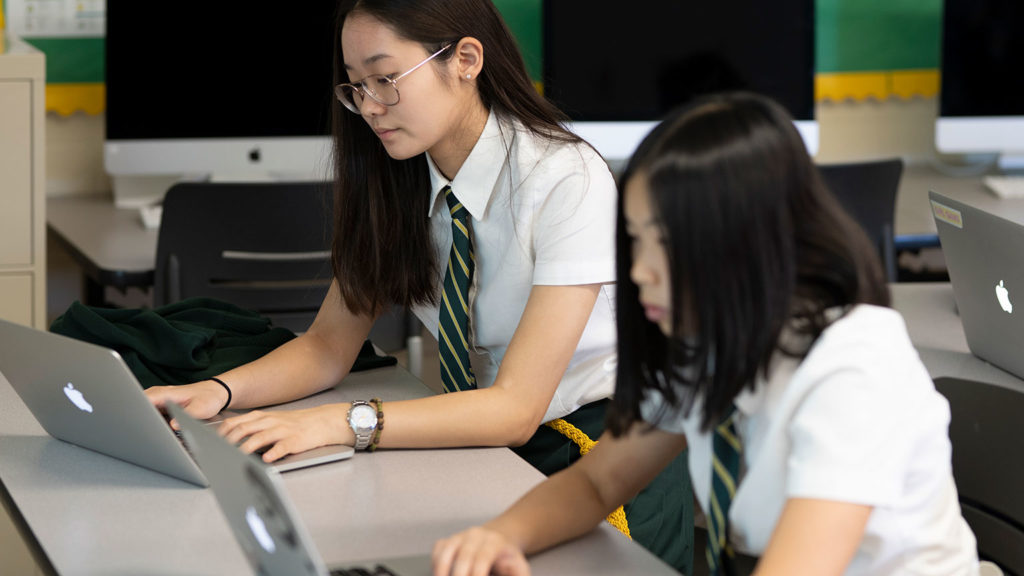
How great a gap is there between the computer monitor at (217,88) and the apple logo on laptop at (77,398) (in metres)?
1.60

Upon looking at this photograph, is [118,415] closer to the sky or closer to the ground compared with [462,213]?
closer to the ground

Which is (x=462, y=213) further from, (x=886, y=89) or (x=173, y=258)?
(x=886, y=89)

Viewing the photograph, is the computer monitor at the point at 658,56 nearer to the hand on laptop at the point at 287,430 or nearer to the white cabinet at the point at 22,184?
the white cabinet at the point at 22,184

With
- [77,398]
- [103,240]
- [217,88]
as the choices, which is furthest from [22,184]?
[77,398]

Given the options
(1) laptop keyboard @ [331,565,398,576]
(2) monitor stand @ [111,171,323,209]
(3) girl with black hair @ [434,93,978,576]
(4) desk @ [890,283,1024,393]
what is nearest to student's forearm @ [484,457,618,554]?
(3) girl with black hair @ [434,93,978,576]

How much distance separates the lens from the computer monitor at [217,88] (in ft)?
9.45

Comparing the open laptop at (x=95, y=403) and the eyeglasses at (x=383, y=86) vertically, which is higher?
the eyeglasses at (x=383, y=86)

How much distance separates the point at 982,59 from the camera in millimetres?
3242

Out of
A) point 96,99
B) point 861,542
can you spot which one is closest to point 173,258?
point 96,99

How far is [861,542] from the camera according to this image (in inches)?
40.0

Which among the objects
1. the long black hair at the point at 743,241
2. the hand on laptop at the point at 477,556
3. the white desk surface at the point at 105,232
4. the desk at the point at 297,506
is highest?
the long black hair at the point at 743,241

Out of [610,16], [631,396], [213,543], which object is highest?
[610,16]

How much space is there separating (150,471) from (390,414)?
27 cm

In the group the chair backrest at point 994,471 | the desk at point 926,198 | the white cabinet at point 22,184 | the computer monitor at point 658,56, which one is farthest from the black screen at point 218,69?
the chair backrest at point 994,471
